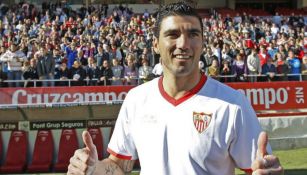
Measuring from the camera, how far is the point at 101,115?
12.3 metres

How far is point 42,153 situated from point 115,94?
3.20 metres

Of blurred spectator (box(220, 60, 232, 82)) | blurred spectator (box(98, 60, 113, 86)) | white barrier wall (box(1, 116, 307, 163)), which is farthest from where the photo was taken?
blurred spectator (box(220, 60, 232, 82))

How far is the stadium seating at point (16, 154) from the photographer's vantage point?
11.2 meters

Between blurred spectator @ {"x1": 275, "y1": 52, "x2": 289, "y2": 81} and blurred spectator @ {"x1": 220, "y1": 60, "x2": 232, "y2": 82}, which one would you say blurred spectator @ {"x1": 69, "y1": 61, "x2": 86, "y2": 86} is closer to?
blurred spectator @ {"x1": 220, "y1": 60, "x2": 232, "y2": 82}

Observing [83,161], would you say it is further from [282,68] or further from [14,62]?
[282,68]

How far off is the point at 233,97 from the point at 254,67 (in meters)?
14.6

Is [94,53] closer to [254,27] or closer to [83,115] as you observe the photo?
[83,115]

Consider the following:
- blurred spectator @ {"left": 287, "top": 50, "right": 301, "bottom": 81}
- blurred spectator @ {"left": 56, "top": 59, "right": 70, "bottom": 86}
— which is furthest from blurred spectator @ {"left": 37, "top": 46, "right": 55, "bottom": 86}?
blurred spectator @ {"left": 287, "top": 50, "right": 301, "bottom": 81}

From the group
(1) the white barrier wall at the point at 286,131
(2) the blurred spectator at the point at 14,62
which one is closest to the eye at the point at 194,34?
(1) the white barrier wall at the point at 286,131

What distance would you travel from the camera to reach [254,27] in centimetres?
2686

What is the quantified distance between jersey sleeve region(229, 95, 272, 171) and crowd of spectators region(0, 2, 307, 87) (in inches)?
479

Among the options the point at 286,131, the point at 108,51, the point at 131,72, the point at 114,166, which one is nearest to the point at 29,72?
the point at 131,72

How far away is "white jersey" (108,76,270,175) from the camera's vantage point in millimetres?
3000

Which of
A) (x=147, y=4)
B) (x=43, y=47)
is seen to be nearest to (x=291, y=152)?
(x=43, y=47)
